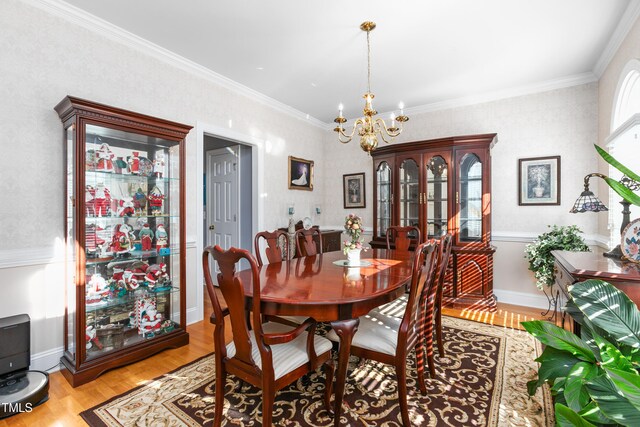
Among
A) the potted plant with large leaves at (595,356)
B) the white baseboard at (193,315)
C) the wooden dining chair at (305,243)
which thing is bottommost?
the white baseboard at (193,315)

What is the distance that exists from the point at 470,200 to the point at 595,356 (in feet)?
8.79

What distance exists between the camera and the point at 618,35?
271 centimetres

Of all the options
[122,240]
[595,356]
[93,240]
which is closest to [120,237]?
[122,240]

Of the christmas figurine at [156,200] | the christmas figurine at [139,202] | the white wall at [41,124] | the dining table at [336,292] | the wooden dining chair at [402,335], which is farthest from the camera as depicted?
the christmas figurine at [156,200]

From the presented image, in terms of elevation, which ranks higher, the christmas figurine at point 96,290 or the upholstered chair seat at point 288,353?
the christmas figurine at point 96,290

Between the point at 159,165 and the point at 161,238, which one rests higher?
the point at 159,165

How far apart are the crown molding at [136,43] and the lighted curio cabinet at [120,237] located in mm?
798

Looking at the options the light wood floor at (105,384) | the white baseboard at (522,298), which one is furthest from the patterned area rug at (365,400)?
the white baseboard at (522,298)

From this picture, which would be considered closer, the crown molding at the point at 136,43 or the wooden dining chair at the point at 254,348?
the wooden dining chair at the point at 254,348

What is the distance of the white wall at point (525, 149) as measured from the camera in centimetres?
362

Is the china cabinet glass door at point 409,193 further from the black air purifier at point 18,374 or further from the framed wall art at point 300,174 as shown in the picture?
the black air purifier at point 18,374

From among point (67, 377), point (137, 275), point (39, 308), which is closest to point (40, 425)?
point (67, 377)

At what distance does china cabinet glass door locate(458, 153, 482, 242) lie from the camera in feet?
12.6

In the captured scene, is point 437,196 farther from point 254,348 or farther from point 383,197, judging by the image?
point 254,348
